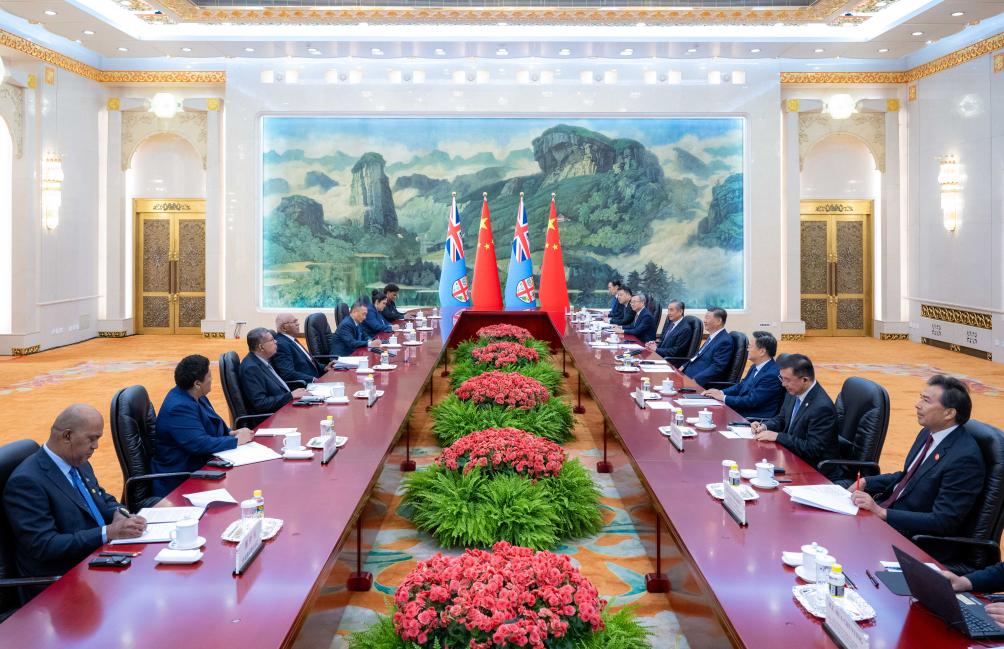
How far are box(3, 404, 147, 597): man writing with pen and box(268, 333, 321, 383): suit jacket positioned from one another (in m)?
3.37

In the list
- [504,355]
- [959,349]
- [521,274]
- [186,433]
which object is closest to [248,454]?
[186,433]

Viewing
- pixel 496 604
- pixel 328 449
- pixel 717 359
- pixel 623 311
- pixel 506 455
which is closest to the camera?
pixel 496 604

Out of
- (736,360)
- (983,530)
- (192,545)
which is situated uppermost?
(736,360)

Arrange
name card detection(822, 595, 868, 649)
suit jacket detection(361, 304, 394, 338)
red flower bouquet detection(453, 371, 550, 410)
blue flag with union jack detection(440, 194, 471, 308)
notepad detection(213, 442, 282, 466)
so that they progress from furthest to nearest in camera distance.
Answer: blue flag with union jack detection(440, 194, 471, 308)
suit jacket detection(361, 304, 394, 338)
red flower bouquet detection(453, 371, 550, 410)
notepad detection(213, 442, 282, 466)
name card detection(822, 595, 868, 649)

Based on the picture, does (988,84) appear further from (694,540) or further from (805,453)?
(694,540)

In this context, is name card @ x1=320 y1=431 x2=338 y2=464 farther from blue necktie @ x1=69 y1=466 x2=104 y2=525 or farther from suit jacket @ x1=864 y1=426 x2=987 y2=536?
suit jacket @ x1=864 y1=426 x2=987 y2=536

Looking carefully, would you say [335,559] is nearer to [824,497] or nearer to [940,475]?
[824,497]

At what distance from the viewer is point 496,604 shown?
2.25m

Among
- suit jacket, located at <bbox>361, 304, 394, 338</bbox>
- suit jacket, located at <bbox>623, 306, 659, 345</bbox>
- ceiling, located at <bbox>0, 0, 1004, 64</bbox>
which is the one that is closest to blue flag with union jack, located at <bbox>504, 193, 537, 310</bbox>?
ceiling, located at <bbox>0, 0, 1004, 64</bbox>

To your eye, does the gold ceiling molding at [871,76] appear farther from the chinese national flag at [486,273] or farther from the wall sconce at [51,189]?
the wall sconce at [51,189]

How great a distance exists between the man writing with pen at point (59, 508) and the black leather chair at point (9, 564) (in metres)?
0.03

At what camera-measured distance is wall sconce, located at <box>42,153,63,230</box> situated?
461 inches

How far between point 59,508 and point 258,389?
2.52m

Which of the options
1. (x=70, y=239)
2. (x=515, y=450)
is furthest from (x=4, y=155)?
(x=515, y=450)
